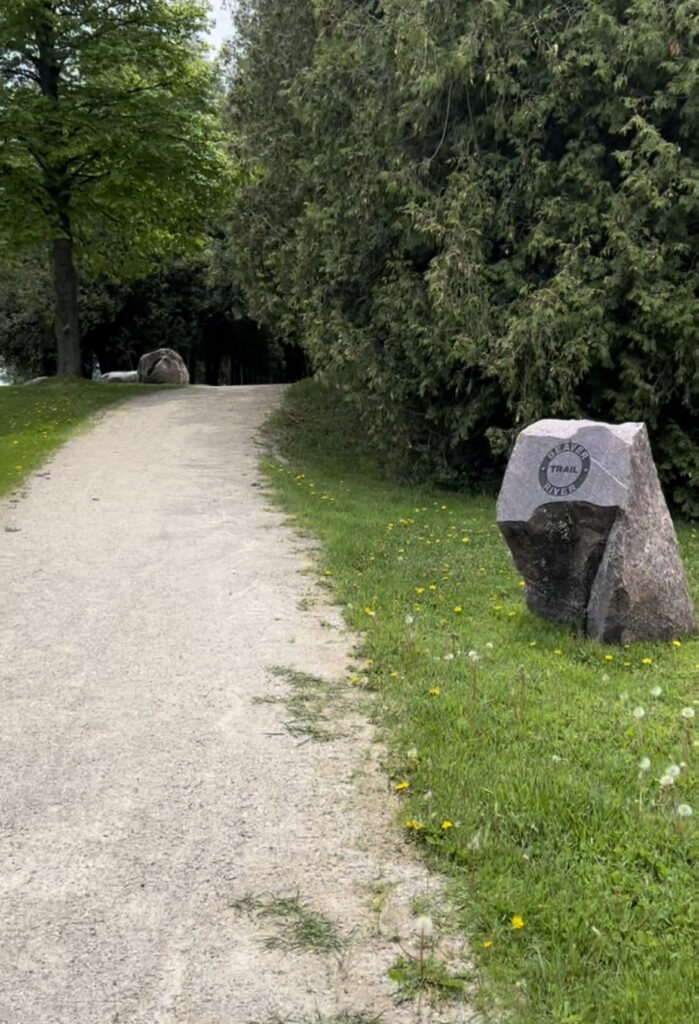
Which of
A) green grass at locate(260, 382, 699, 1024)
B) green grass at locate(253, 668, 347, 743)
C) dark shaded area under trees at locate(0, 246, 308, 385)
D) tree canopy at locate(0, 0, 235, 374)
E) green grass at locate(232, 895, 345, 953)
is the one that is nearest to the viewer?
green grass at locate(260, 382, 699, 1024)

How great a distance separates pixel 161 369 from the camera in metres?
25.3

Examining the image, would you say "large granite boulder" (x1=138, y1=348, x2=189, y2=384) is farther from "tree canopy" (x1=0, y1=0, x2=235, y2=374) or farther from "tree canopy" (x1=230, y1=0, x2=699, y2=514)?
"tree canopy" (x1=230, y1=0, x2=699, y2=514)

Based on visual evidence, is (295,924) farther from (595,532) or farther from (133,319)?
(133,319)

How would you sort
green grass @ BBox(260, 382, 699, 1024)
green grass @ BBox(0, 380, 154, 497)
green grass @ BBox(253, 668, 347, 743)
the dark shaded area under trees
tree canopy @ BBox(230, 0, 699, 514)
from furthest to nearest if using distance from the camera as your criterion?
the dark shaded area under trees < green grass @ BBox(0, 380, 154, 497) < tree canopy @ BBox(230, 0, 699, 514) < green grass @ BBox(253, 668, 347, 743) < green grass @ BBox(260, 382, 699, 1024)

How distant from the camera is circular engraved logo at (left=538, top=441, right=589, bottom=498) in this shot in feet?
18.5

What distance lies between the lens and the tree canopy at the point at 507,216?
10.6m

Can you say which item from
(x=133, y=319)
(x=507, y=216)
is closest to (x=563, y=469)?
(x=507, y=216)

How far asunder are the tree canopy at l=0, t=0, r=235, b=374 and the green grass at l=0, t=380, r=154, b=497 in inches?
63.9

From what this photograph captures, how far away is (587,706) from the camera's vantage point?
15.1 feet

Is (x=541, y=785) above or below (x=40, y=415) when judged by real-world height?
below

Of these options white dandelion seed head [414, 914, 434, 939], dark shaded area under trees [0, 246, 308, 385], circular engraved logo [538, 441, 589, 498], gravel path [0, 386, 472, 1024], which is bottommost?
gravel path [0, 386, 472, 1024]

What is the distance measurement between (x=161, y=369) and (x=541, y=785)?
2309 centimetres

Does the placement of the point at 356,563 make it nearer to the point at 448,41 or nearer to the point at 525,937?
the point at 525,937

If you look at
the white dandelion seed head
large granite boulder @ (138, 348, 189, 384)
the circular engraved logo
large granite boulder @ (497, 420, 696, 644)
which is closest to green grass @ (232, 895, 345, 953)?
the white dandelion seed head
